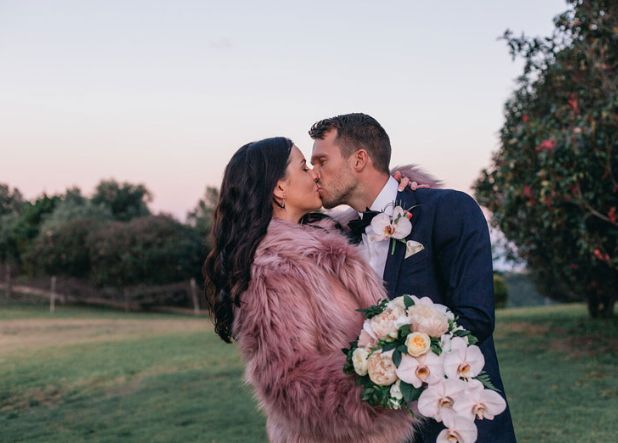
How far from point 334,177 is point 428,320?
136cm

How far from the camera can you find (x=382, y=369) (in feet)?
8.93

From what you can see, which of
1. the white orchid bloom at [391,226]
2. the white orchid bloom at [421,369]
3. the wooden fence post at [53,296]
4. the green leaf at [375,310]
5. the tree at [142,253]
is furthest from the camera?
the tree at [142,253]

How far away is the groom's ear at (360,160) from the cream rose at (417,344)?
1377mm

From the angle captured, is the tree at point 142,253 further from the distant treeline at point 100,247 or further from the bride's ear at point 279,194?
the bride's ear at point 279,194

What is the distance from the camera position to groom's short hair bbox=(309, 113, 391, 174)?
391 cm

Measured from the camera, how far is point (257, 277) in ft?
10.4

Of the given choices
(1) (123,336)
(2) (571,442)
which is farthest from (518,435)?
(1) (123,336)

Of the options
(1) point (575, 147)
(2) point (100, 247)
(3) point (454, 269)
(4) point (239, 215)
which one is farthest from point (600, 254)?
(2) point (100, 247)

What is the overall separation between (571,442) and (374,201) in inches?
207

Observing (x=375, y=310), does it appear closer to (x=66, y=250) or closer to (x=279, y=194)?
(x=279, y=194)

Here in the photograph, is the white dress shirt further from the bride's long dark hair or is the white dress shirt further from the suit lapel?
the bride's long dark hair

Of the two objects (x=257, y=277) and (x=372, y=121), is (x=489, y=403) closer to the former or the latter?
(x=257, y=277)

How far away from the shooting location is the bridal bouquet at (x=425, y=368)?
271 centimetres

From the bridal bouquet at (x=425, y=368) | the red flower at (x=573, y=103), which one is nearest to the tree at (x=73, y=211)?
the red flower at (x=573, y=103)
